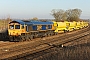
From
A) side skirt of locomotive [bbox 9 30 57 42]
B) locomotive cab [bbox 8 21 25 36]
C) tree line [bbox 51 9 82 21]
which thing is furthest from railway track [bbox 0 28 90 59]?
tree line [bbox 51 9 82 21]

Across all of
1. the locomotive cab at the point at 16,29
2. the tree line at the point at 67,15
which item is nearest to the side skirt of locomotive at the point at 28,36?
the locomotive cab at the point at 16,29

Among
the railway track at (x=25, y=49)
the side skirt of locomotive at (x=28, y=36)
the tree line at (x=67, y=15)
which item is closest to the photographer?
the railway track at (x=25, y=49)

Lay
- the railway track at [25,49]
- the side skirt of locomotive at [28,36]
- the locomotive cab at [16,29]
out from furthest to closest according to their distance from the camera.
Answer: the locomotive cab at [16,29]
the side skirt of locomotive at [28,36]
the railway track at [25,49]

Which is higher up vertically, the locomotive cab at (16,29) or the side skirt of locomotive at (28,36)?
the locomotive cab at (16,29)

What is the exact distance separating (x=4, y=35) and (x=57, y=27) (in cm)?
1470

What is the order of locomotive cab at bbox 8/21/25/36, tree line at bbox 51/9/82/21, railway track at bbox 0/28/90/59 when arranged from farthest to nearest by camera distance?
tree line at bbox 51/9/82/21 < locomotive cab at bbox 8/21/25/36 < railway track at bbox 0/28/90/59

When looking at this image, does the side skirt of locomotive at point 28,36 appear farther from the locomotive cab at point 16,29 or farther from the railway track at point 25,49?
the railway track at point 25,49

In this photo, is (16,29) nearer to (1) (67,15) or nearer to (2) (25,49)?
(2) (25,49)

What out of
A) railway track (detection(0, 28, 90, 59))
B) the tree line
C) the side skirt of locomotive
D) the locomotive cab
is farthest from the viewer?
the tree line

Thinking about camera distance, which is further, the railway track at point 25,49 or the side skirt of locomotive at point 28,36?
the side skirt of locomotive at point 28,36

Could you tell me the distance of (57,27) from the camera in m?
43.5

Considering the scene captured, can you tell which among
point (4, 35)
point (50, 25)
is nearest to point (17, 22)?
point (4, 35)

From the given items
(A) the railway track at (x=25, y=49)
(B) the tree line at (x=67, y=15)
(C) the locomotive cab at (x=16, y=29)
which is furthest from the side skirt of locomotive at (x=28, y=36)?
(B) the tree line at (x=67, y=15)

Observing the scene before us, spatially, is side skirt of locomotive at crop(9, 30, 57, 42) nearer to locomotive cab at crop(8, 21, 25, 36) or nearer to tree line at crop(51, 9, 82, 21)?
locomotive cab at crop(8, 21, 25, 36)
